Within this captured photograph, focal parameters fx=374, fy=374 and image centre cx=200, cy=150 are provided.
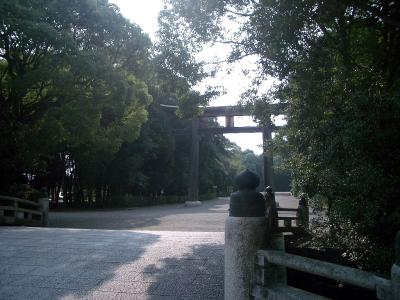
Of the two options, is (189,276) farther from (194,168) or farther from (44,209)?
(194,168)

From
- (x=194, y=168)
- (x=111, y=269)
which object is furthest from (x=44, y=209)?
(x=194, y=168)

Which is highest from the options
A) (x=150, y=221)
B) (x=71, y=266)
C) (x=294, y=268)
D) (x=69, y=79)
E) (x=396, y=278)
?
(x=69, y=79)

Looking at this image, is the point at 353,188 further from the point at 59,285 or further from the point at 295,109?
the point at 59,285

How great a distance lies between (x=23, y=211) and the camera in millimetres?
12789

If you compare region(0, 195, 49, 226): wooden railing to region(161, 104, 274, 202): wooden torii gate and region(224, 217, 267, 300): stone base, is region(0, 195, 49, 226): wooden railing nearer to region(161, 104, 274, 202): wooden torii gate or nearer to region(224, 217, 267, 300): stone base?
region(224, 217, 267, 300): stone base

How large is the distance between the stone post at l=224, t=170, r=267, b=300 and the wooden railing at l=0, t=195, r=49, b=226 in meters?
11.0

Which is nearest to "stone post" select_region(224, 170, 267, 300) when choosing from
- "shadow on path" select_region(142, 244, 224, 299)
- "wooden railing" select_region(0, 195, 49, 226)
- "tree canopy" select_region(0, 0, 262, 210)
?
"shadow on path" select_region(142, 244, 224, 299)

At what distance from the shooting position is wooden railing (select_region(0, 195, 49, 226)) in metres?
12.3

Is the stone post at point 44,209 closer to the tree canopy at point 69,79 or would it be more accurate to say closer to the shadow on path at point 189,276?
the tree canopy at point 69,79

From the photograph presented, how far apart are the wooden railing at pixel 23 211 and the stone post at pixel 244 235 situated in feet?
36.2

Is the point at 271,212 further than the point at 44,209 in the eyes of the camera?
No

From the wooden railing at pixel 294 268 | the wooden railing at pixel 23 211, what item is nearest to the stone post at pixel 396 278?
the wooden railing at pixel 294 268

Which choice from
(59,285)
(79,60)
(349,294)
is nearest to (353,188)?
(349,294)

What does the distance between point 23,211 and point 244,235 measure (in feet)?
37.9
